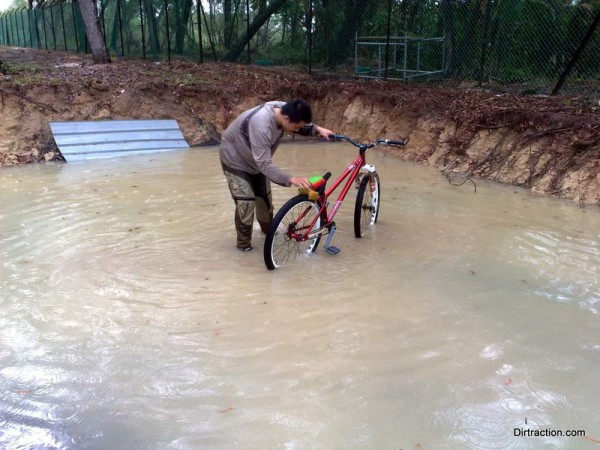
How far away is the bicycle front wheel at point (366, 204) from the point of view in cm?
557

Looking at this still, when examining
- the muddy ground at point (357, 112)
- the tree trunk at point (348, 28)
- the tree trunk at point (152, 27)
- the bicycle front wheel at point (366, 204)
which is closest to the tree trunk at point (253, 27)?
the tree trunk at point (348, 28)

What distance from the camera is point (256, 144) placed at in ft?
14.8

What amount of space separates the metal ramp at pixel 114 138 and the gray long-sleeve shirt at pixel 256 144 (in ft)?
19.0

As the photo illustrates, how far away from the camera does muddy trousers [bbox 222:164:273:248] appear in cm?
505

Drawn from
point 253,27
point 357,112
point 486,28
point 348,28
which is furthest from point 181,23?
point 486,28

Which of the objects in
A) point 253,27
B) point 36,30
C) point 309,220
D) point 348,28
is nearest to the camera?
point 309,220

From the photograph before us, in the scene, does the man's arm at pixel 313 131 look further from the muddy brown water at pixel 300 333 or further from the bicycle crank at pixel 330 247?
the muddy brown water at pixel 300 333

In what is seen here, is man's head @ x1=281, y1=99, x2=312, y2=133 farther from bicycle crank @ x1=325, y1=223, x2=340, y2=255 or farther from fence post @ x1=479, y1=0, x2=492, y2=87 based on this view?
fence post @ x1=479, y1=0, x2=492, y2=87

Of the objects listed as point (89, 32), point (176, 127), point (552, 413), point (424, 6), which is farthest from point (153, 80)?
point (552, 413)

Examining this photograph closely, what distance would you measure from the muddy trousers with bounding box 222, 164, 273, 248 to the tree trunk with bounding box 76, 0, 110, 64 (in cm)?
1099

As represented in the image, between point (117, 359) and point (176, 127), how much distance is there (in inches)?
335

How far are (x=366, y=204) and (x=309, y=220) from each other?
3.70 feet

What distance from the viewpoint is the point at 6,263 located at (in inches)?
196

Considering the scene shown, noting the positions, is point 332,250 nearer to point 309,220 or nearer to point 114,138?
point 309,220
